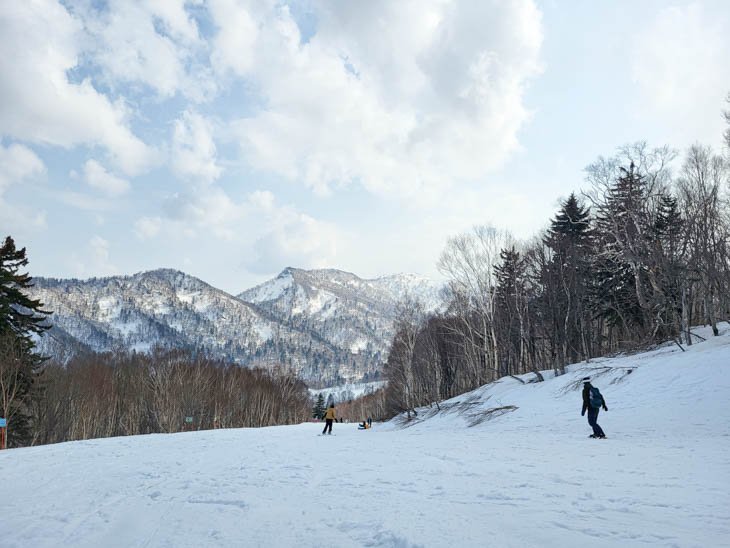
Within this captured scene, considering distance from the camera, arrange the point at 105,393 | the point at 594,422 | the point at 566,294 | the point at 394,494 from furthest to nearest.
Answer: the point at 105,393
the point at 566,294
the point at 594,422
the point at 394,494

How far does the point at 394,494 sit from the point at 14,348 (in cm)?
3181

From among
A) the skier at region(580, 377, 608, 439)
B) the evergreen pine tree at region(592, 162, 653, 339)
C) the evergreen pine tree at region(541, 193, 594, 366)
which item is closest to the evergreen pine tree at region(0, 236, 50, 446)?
the skier at region(580, 377, 608, 439)

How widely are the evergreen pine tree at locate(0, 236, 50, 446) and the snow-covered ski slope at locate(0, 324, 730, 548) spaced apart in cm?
1825

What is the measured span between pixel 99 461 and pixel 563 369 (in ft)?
84.6

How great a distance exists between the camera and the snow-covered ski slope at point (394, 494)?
4.83 metres

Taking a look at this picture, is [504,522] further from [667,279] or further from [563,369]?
[563,369]

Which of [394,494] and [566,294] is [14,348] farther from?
[566,294]

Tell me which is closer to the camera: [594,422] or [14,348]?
[594,422]

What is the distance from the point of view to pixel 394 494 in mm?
6824

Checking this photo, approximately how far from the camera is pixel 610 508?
559 centimetres

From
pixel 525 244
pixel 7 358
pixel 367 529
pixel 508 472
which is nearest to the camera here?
pixel 367 529

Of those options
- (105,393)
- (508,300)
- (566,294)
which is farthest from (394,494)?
(105,393)

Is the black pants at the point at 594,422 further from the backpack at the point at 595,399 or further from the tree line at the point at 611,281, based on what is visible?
the tree line at the point at 611,281

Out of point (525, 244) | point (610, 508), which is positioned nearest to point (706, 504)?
point (610, 508)
